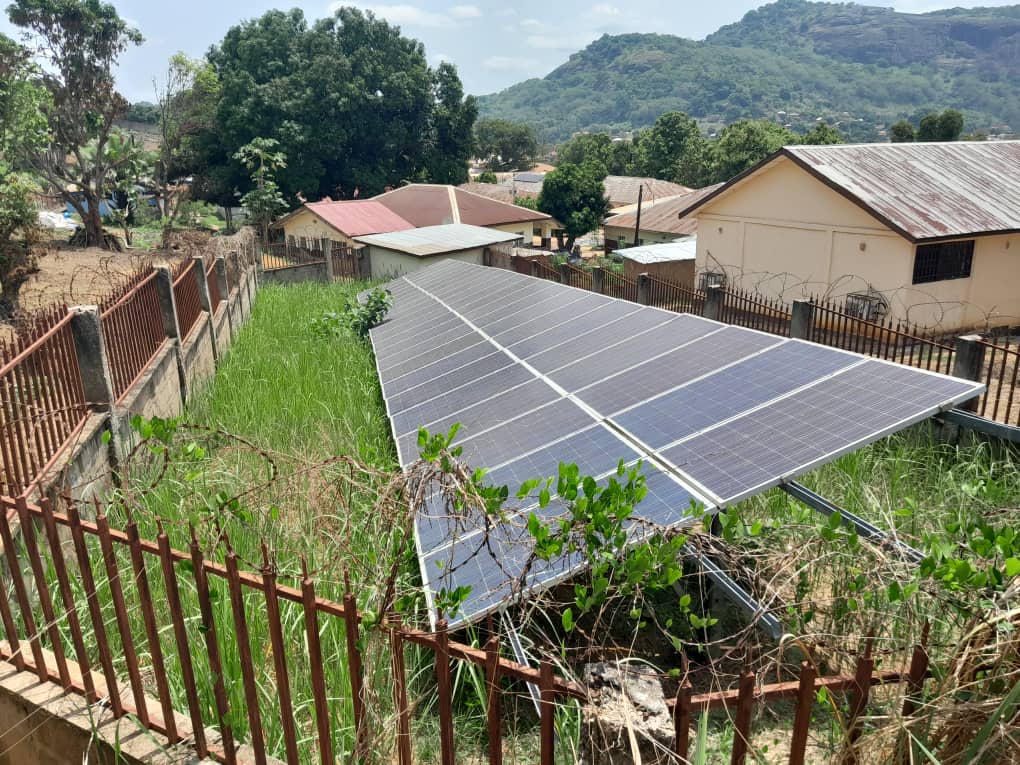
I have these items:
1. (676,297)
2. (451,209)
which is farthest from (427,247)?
(451,209)

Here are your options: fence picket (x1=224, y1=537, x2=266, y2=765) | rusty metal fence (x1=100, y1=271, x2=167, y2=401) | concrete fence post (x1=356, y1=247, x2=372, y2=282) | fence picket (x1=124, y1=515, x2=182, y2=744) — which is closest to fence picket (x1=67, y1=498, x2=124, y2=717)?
fence picket (x1=124, y1=515, x2=182, y2=744)

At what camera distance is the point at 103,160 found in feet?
126

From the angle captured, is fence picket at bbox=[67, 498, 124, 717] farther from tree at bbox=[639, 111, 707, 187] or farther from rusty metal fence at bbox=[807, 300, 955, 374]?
tree at bbox=[639, 111, 707, 187]

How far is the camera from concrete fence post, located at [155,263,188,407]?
32.1 feet

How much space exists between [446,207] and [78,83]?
20.1 metres

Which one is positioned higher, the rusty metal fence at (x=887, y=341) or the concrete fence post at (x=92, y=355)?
the concrete fence post at (x=92, y=355)

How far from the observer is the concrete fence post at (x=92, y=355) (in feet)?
22.0

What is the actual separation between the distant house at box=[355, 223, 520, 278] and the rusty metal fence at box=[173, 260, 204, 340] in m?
10.1

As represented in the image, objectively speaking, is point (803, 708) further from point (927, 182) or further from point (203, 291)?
point (927, 182)

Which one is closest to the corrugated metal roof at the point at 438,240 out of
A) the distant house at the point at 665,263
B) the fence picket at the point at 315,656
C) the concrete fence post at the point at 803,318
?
the distant house at the point at 665,263

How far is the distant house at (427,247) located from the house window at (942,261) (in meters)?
10.9

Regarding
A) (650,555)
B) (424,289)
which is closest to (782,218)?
(424,289)

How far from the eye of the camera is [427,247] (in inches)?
889

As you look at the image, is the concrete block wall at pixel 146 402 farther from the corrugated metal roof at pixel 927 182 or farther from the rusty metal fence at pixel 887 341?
the corrugated metal roof at pixel 927 182
